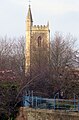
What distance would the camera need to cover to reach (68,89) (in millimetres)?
34781

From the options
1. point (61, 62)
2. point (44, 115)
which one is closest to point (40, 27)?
point (61, 62)

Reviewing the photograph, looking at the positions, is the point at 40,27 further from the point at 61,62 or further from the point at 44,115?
the point at 44,115

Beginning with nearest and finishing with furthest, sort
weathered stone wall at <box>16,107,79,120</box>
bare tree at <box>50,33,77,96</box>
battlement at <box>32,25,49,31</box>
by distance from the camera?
weathered stone wall at <box>16,107,79,120</box> < bare tree at <box>50,33,77,96</box> < battlement at <box>32,25,49,31</box>

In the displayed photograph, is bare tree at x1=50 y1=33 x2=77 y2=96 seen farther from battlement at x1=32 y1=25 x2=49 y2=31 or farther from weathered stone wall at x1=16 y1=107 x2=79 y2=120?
battlement at x1=32 y1=25 x2=49 y2=31

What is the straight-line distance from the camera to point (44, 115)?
76.9ft

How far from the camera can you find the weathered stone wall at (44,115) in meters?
21.6

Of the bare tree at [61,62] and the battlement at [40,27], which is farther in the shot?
the battlement at [40,27]

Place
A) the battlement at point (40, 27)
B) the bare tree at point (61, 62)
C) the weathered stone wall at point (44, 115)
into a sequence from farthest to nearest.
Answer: the battlement at point (40, 27), the bare tree at point (61, 62), the weathered stone wall at point (44, 115)

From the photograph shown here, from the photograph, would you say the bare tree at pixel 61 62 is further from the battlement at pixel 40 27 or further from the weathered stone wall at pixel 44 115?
the battlement at pixel 40 27

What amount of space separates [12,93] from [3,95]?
80 cm

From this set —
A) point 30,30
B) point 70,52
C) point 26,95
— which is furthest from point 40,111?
point 30,30

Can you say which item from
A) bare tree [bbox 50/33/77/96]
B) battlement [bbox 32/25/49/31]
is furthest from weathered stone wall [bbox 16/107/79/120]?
battlement [bbox 32/25/49/31]

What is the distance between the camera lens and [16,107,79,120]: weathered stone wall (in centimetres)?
2160

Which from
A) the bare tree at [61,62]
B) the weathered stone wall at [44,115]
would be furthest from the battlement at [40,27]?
the weathered stone wall at [44,115]
